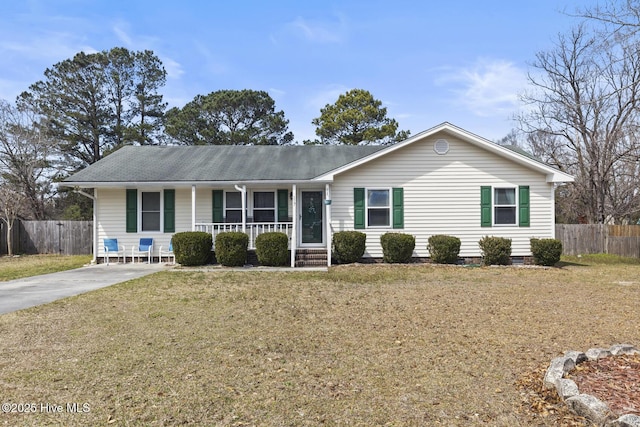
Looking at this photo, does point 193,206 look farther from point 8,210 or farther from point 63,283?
point 8,210

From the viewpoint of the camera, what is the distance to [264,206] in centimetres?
1473

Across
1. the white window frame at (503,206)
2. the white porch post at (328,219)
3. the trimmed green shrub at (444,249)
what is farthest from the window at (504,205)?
the white porch post at (328,219)

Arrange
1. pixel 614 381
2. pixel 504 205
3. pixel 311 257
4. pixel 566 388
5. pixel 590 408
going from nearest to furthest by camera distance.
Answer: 1. pixel 590 408
2. pixel 566 388
3. pixel 614 381
4. pixel 311 257
5. pixel 504 205

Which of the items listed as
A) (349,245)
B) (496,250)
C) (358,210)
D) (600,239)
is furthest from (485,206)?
(600,239)

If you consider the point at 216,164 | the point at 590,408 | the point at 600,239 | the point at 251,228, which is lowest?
the point at 590,408

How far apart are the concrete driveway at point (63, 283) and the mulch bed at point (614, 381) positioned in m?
8.17

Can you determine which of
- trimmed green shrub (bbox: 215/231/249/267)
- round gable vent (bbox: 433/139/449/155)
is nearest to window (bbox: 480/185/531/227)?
round gable vent (bbox: 433/139/449/155)

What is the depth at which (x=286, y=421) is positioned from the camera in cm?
323

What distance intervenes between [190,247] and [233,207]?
7.96ft

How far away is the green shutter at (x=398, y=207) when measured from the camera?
46.1ft

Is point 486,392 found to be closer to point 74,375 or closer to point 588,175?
point 74,375

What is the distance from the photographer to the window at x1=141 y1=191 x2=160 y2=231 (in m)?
14.7

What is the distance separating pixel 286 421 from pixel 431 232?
38.3 ft

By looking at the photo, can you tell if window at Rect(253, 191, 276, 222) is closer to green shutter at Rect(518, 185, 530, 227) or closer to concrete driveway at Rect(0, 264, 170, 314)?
concrete driveway at Rect(0, 264, 170, 314)
